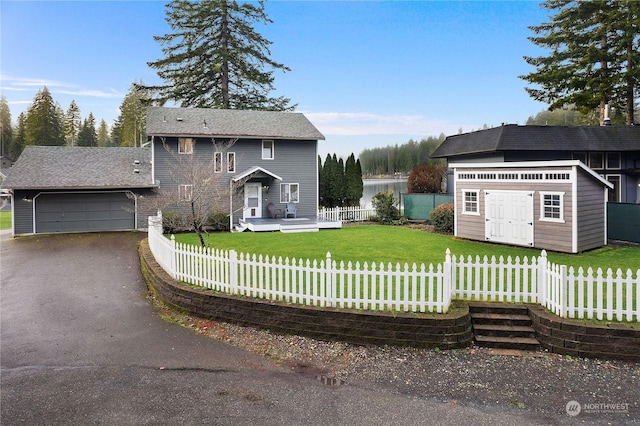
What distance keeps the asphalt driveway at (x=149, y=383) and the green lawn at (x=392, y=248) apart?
616 cm

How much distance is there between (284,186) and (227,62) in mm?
17384

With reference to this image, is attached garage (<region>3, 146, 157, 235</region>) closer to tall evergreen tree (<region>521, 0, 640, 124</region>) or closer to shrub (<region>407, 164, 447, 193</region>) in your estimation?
shrub (<region>407, 164, 447, 193</region>)

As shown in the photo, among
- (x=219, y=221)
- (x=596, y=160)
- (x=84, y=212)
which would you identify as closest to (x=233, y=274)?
(x=219, y=221)

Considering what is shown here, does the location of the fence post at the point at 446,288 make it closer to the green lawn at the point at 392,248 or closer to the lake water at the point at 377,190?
the green lawn at the point at 392,248

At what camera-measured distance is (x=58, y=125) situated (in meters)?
59.6

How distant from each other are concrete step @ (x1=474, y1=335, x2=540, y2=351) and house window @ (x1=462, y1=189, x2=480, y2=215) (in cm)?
1065

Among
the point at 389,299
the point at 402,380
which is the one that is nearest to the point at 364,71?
the point at 389,299

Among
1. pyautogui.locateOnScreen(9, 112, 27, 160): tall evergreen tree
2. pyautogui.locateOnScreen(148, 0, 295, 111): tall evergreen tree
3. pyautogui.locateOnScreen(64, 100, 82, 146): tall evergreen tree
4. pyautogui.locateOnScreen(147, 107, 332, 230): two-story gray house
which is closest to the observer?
pyautogui.locateOnScreen(147, 107, 332, 230): two-story gray house

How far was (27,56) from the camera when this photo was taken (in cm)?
1767

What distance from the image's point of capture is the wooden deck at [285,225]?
21.3m

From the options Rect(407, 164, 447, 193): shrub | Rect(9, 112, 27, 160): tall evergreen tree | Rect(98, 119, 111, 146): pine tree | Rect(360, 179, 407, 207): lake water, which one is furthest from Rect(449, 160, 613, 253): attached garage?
Rect(98, 119, 111, 146): pine tree

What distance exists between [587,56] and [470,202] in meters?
18.8

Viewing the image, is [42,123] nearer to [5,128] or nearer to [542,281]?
[5,128]

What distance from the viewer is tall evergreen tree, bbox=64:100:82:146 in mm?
68125
